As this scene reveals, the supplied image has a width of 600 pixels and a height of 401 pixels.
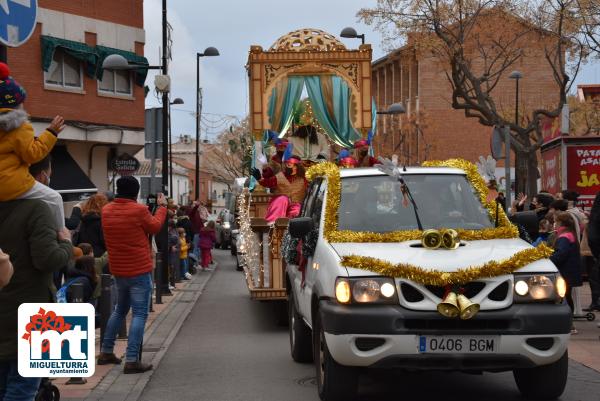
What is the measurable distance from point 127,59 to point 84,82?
67.5 inches

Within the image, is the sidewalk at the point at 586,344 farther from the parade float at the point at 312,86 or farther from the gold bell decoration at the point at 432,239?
the parade float at the point at 312,86

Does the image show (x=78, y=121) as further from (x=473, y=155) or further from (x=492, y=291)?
(x=473, y=155)

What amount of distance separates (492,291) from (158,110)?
12655mm

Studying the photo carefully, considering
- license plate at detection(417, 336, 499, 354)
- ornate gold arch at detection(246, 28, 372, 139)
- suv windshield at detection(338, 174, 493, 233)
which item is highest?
ornate gold arch at detection(246, 28, 372, 139)

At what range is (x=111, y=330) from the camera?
9961mm

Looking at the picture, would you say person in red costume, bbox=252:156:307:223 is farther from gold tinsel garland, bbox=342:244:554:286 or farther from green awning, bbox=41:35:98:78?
green awning, bbox=41:35:98:78

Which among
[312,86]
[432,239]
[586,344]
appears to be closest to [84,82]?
[312,86]

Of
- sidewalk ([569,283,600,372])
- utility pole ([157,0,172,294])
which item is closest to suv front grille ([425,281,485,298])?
sidewalk ([569,283,600,372])

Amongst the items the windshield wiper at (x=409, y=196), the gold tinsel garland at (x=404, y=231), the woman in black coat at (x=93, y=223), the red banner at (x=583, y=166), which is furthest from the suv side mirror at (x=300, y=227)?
the red banner at (x=583, y=166)

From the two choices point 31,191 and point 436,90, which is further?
point 436,90

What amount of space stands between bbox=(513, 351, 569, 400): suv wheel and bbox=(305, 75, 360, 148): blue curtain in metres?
10.8

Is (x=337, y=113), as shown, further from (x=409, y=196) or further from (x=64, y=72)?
(x=64, y=72)

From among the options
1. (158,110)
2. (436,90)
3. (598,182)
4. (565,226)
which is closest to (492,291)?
(565,226)

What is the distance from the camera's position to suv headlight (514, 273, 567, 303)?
24.3 ft
